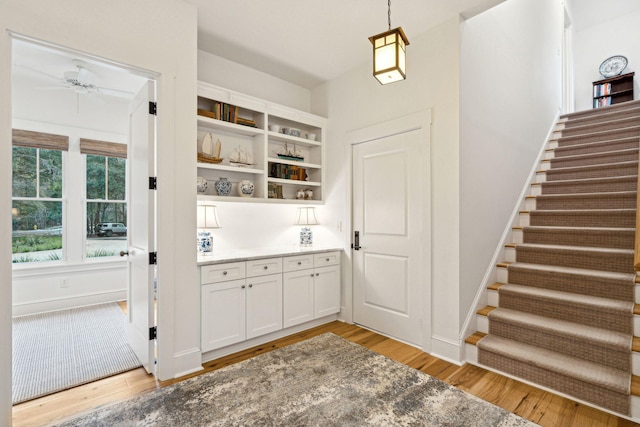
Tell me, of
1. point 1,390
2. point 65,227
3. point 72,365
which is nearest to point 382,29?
point 1,390

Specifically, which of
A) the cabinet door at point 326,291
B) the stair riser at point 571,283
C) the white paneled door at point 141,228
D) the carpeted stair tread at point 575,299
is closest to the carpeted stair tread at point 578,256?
the stair riser at point 571,283

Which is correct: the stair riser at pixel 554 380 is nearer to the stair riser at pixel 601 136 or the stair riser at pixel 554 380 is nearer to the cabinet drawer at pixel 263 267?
the cabinet drawer at pixel 263 267

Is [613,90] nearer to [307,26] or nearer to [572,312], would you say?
[572,312]

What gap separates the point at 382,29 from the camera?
2977 mm

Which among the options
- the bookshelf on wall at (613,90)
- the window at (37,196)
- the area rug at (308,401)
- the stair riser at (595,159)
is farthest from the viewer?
the bookshelf on wall at (613,90)

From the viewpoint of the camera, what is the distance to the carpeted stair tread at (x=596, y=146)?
3.91 meters

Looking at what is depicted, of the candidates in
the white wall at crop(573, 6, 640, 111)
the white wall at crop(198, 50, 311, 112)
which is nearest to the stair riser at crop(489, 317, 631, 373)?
the white wall at crop(198, 50, 311, 112)

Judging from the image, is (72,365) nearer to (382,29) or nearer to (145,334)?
(145,334)

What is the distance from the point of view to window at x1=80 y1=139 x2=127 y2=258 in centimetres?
463

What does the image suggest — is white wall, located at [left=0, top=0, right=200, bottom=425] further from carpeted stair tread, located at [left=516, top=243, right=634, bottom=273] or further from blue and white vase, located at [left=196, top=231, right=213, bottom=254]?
carpeted stair tread, located at [left=516, top=243, right=634, bottom=273]

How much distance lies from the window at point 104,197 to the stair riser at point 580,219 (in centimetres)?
570

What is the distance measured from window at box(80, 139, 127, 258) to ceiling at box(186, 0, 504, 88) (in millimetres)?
2581

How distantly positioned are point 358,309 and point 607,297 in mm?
2267

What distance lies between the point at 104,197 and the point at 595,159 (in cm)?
686
